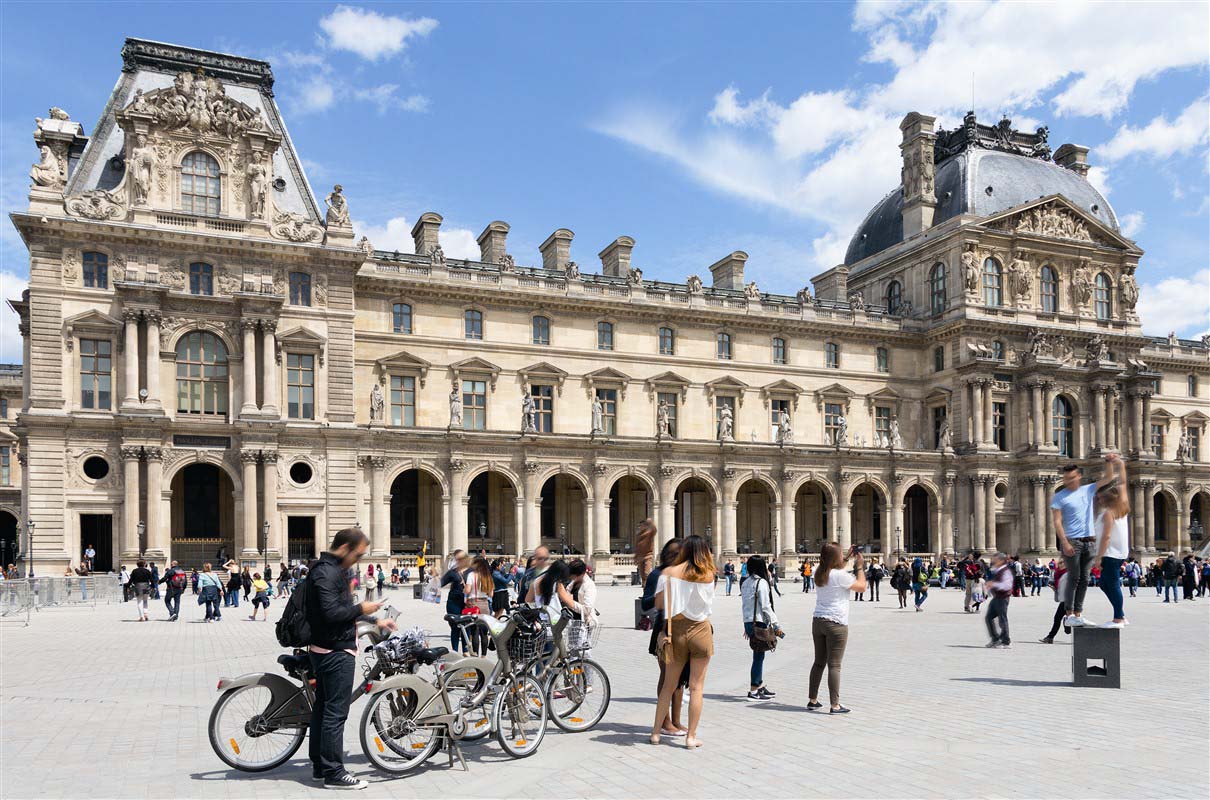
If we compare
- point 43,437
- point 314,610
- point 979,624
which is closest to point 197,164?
point 43,437

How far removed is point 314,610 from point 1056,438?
61996 mm

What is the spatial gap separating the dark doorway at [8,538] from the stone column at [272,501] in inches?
1266

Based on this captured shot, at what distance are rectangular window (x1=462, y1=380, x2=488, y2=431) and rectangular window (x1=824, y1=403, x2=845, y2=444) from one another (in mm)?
20709

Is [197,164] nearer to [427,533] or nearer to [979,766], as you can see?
[427,533]

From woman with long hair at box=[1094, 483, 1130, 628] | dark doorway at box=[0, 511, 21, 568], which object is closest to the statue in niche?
woman with long hair at box=[1094, 483, 1130, 628]

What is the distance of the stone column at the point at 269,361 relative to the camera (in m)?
45.2

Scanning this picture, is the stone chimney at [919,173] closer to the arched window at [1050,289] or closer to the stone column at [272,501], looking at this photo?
the arched window at [1050,289]

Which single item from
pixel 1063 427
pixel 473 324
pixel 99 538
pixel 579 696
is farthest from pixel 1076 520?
pixel 1063 427

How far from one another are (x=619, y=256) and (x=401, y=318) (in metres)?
14.7

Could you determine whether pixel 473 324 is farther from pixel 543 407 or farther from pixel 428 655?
pixel 428 655

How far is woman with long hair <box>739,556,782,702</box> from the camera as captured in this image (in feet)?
44.4

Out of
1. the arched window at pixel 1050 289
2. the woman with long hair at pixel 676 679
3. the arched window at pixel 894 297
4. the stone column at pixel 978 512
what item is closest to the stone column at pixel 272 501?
the woman with long hair at pixel 676 679

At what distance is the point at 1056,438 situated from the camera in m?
63.3

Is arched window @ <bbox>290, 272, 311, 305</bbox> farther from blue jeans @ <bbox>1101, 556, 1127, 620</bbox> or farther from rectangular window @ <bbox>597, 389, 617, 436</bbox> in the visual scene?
blue jeans @ <bbox>1101, 556, 1127, 620</bbox>
